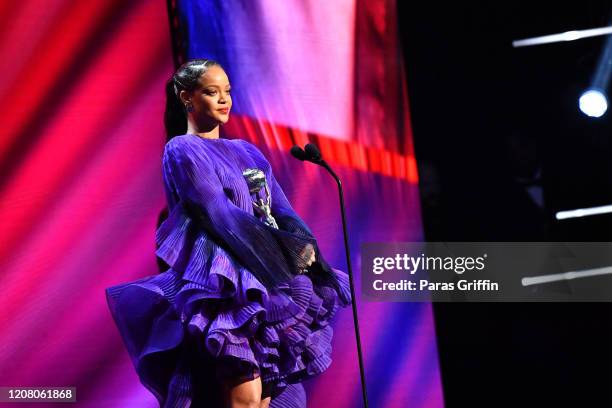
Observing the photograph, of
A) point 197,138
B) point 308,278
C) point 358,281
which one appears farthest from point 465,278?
point 197,138

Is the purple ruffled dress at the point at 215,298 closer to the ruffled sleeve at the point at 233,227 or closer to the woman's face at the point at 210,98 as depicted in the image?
the ruffled sleeve at the point at 233,227

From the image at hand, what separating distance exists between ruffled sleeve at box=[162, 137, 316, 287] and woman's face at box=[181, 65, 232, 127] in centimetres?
20

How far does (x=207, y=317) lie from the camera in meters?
3.21

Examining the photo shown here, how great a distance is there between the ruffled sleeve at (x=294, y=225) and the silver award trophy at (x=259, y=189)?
0.06 metres

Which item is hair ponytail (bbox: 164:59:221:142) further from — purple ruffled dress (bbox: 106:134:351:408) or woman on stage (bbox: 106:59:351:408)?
purple ruffled dress (bbox: 106:134:351:408)

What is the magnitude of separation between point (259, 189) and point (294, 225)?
0.18 metres

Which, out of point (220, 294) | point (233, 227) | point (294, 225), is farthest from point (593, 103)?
point (220, 294)

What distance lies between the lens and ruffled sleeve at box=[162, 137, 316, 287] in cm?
325

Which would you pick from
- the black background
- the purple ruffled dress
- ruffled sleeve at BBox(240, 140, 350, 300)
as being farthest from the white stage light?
the purple ruffled dress

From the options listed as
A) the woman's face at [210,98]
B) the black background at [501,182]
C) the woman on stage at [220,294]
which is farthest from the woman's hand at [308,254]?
the black background at [501,182]

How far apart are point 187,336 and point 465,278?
169 centimetres

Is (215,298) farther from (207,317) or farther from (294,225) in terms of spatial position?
(294,225)

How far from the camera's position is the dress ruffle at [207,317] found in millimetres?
3188

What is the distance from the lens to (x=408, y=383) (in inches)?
179
